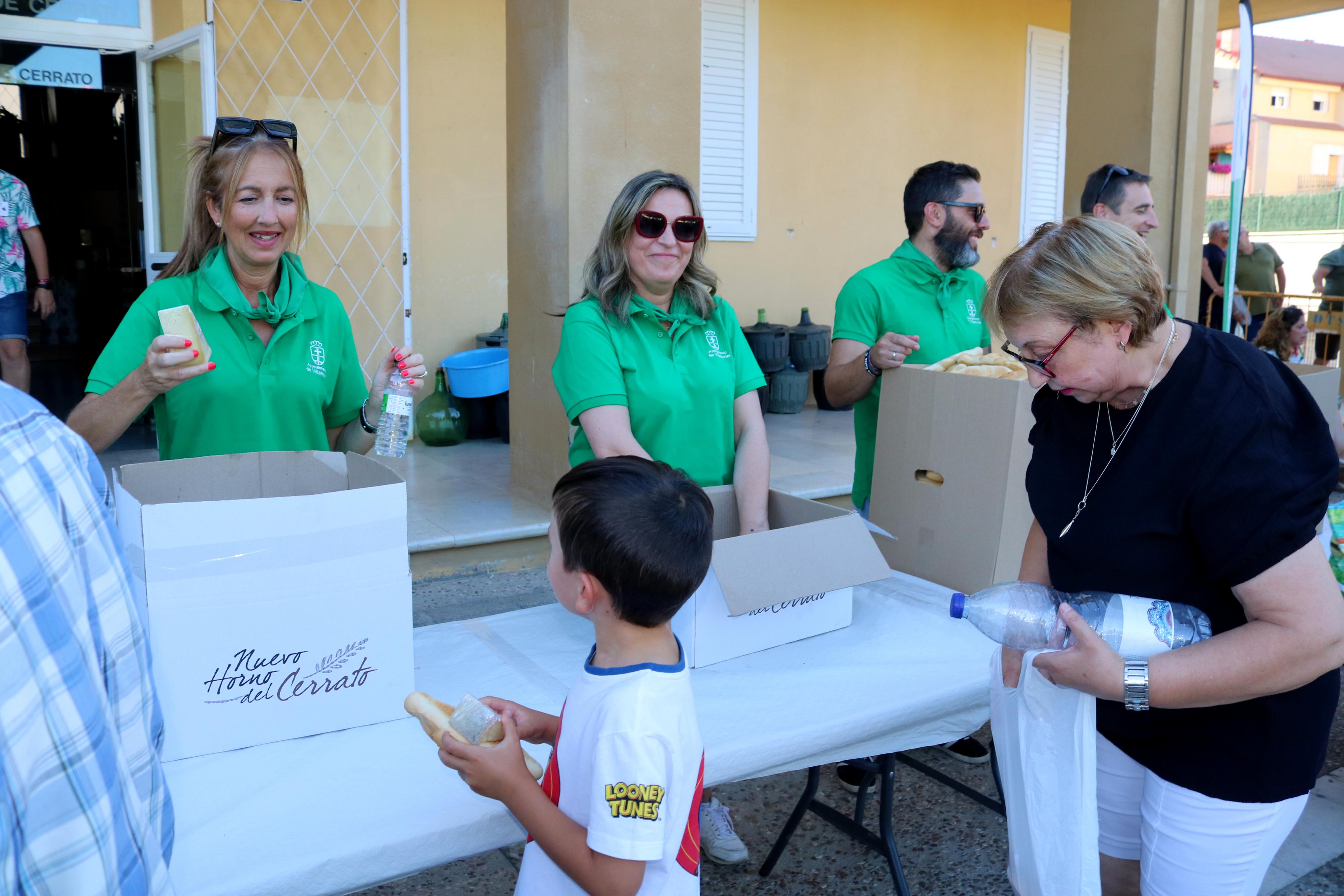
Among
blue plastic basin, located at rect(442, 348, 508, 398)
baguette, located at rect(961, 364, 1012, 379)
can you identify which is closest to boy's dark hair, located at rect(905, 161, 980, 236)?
baguette, located at rect(961, 364, 1012, 379)

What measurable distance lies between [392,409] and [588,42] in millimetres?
3035

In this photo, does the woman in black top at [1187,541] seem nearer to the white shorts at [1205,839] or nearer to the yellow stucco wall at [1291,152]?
the white shorts at [1205,839]

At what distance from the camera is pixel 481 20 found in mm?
6914

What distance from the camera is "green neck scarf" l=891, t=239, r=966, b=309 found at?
3121mm

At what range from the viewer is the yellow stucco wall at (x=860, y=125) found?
27.8 ft

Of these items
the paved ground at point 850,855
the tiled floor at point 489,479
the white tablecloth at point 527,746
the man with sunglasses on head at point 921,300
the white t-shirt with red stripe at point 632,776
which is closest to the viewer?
the white t-shirt with red stripe at point 632,776

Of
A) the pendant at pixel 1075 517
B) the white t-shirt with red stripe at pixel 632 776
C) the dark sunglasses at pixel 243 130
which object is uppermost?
the dark sunglasses at pixel 243 130

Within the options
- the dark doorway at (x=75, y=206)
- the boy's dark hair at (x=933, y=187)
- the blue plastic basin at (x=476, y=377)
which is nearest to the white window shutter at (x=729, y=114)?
the blue plastic basin at (x=476, y=377)

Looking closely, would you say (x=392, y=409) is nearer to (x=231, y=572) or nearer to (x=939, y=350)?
(x=231, y=572)

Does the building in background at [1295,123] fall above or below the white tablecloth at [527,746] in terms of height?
above

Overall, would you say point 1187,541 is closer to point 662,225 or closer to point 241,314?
point 662,225

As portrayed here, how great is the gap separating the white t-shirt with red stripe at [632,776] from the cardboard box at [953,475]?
119cm

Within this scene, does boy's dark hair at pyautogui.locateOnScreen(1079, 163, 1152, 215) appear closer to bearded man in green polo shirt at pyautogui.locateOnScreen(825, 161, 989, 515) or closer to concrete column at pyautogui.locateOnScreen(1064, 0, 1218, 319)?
bearded man in green polo shirt at pyautogui.locateOnScreen(825, 161, 989, 515)

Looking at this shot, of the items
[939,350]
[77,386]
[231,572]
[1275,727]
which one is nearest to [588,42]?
[939,350]
